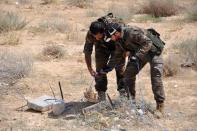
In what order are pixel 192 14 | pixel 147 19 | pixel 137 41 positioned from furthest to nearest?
pixel 147 19, pixel 192 14, pixel 137 41

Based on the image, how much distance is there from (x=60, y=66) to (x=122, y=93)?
343cm

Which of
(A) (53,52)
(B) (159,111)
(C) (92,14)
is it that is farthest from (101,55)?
(C) (92,14)

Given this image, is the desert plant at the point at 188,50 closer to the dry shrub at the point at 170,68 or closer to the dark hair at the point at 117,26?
the dry shrub at the point at 170,68

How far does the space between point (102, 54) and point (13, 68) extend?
2.54 m

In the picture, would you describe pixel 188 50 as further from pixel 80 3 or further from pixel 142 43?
pixel 80 3

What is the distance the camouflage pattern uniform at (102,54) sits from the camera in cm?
749

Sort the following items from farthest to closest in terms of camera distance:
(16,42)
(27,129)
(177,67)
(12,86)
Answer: (16,42) → (177,67) → (12,86) → (27,129)

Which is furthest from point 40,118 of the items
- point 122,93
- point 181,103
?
point 181,103

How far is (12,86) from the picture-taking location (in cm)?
916

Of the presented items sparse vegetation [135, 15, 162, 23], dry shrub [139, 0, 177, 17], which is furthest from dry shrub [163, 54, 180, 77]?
dry shrub [139, 0, 177, 17]

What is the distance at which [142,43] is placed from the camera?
7051 millimetres

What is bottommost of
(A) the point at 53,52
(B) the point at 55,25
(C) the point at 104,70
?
(B) the point at 55,25

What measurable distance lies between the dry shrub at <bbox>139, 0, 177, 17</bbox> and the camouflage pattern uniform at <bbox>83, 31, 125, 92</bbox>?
9.26 meters

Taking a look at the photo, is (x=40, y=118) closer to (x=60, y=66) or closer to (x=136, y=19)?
(x=60, y=66)
